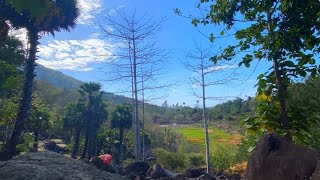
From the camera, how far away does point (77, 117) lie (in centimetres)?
3409

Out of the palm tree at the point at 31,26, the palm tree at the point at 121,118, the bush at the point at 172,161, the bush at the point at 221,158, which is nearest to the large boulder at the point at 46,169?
the palm tree at the point at 31,26

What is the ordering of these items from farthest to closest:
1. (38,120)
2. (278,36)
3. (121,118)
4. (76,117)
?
(121,118) < (76,117) < (38,120) < (278,36)

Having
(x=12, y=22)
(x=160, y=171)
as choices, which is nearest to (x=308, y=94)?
(x=160, y=171)

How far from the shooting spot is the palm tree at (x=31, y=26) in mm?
14229

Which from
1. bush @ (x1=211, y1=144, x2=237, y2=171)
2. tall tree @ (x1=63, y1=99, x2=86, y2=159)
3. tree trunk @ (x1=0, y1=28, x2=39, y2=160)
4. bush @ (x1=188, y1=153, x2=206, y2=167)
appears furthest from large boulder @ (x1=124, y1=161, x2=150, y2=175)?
tall tree @ (x1=63, y1=99, x2=86, y2=159)

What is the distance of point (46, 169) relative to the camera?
5.12 m

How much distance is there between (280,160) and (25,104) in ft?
41.9

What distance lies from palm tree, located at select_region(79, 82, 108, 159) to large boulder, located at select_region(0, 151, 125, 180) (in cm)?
2862

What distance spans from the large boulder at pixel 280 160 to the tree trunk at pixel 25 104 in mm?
11874

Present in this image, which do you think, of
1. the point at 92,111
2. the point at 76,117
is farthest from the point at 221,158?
the point at 76,117

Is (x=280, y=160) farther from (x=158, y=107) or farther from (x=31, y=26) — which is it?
(x=158, y=107)

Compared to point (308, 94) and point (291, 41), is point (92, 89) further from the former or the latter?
point (291, 41)

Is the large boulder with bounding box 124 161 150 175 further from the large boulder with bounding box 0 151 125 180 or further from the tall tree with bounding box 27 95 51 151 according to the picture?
the large boulder with bounding box 0 151 125 180

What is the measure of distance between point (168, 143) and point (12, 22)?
1336 inches
